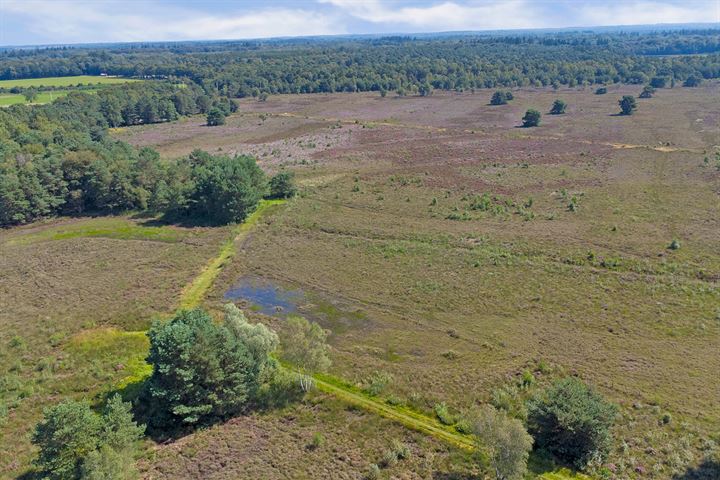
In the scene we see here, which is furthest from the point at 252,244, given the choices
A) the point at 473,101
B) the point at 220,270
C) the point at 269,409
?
the point at 473,101

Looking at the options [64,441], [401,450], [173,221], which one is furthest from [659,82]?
[64,441]

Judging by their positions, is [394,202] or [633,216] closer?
[633,216]

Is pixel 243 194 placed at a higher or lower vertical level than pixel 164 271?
higher

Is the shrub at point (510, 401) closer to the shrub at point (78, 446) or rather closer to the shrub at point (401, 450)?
the shrub at point (401, 450)

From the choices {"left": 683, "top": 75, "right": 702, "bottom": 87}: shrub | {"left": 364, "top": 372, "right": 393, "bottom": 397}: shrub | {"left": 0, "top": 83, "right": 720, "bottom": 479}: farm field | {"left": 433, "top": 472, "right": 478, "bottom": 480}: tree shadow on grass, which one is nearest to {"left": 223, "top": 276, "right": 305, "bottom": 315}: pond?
{"left": 0, "top": 83, "right": 720, "bottom": 479}: farm field

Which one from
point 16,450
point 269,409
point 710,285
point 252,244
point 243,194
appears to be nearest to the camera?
point 16,450

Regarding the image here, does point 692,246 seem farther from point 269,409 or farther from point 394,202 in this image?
point 269,409
